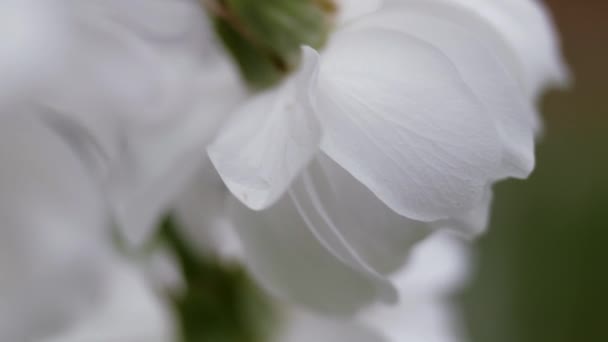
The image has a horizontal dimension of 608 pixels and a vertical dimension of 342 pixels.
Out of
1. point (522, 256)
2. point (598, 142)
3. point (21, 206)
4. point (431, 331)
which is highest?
point (21, 206)

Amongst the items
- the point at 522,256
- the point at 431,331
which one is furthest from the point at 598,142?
the point at 431,331

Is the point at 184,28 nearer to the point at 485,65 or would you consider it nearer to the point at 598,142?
the point at 485,65

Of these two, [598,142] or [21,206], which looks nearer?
[21,206]

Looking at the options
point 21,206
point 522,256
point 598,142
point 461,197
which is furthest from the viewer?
point 598,142

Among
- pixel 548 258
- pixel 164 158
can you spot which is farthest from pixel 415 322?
pixel 548 258

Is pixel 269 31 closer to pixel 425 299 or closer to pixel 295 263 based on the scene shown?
pixel 295 263
